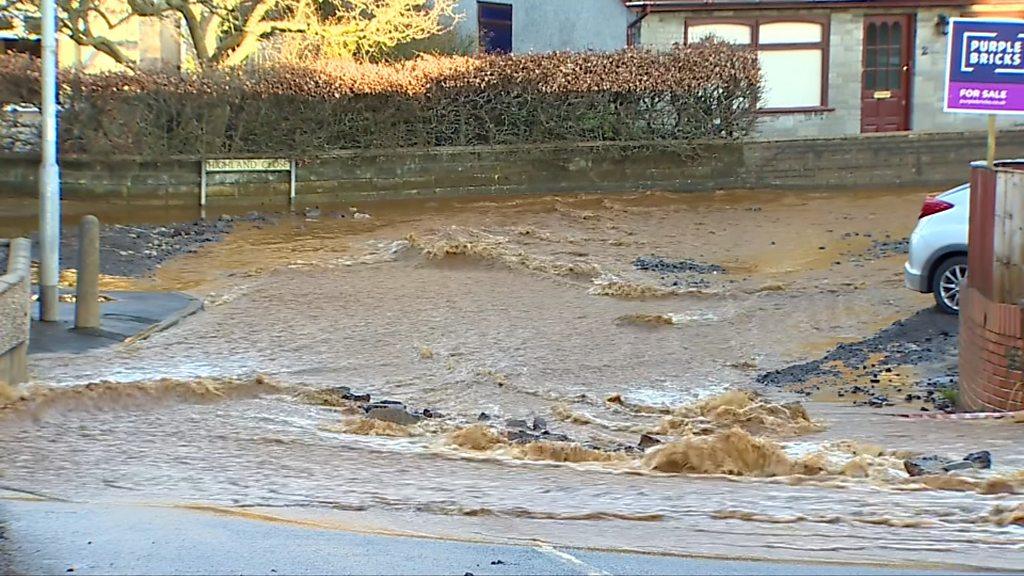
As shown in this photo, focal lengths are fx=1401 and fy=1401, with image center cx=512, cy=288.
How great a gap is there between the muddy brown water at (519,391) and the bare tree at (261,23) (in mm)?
4693

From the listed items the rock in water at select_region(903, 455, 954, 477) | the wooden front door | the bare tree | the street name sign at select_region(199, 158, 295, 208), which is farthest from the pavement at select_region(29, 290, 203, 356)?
the wooden front door

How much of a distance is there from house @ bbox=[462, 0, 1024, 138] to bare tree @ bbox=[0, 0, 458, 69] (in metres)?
4.67

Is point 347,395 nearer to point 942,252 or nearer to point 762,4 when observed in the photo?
point 942,252

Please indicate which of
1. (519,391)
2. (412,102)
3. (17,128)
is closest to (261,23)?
(412,102)

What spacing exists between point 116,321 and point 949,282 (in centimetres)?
835

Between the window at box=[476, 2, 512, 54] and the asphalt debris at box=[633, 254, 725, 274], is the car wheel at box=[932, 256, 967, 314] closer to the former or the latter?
the asphalt debris at box=[633, 254, 725, 274]

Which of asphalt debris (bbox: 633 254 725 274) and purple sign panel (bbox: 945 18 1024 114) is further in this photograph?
asphalt debris (bbox: 633 254 725 274)

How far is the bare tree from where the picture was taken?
25734 millimetres

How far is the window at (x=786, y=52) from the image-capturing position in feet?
102

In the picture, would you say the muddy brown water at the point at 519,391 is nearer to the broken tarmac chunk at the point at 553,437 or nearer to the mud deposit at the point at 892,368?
the broken tarmac chunk at the point at 553,437

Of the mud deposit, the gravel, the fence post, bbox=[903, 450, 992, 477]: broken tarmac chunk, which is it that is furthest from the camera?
the gravel

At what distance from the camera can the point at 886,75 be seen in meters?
32.1

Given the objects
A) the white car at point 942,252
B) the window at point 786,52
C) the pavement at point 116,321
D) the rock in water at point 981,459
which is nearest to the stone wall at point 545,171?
the window at point 786,52

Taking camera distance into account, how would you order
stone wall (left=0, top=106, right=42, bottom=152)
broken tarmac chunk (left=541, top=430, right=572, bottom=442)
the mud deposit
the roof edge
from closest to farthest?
broken tarmac chunk (left=541, top=430, right=572, bottom=442)
the mud deposit
stone wall (left=0, top=106, right=42, bottom=152)
the roof edge
